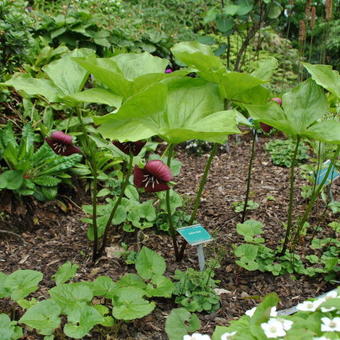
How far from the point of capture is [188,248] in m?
2.35

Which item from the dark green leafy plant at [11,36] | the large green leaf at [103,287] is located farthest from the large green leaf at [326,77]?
the dark green leafy plant at [11,36]

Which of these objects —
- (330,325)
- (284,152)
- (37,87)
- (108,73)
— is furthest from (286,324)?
(284,152)

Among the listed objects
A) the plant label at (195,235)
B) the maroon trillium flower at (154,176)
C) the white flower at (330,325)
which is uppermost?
the maroon trillium flower at (154,176)

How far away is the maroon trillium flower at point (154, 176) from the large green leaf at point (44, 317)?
1.75 feet

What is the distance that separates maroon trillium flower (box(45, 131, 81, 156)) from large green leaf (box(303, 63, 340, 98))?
1.00 m

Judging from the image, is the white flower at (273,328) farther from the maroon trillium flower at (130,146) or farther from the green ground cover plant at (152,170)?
the maroon trillium flower at (130,146)

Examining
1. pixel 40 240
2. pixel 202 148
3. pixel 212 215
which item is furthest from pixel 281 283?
pixel 202 148

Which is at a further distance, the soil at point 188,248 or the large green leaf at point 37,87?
the soil at point 188,248

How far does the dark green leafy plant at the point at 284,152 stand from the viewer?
356cm

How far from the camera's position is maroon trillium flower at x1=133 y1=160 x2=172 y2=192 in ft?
5.40

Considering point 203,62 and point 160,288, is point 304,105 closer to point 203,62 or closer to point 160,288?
point 203,62

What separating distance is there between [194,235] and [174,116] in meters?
0.51

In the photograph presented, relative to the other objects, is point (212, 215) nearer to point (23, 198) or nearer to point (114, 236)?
point (114, 236)

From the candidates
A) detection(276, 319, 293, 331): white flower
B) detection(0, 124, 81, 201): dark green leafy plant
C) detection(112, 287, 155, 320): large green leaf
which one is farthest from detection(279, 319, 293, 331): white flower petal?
detection(0, 124, 81, 201): dark green leafy plant
